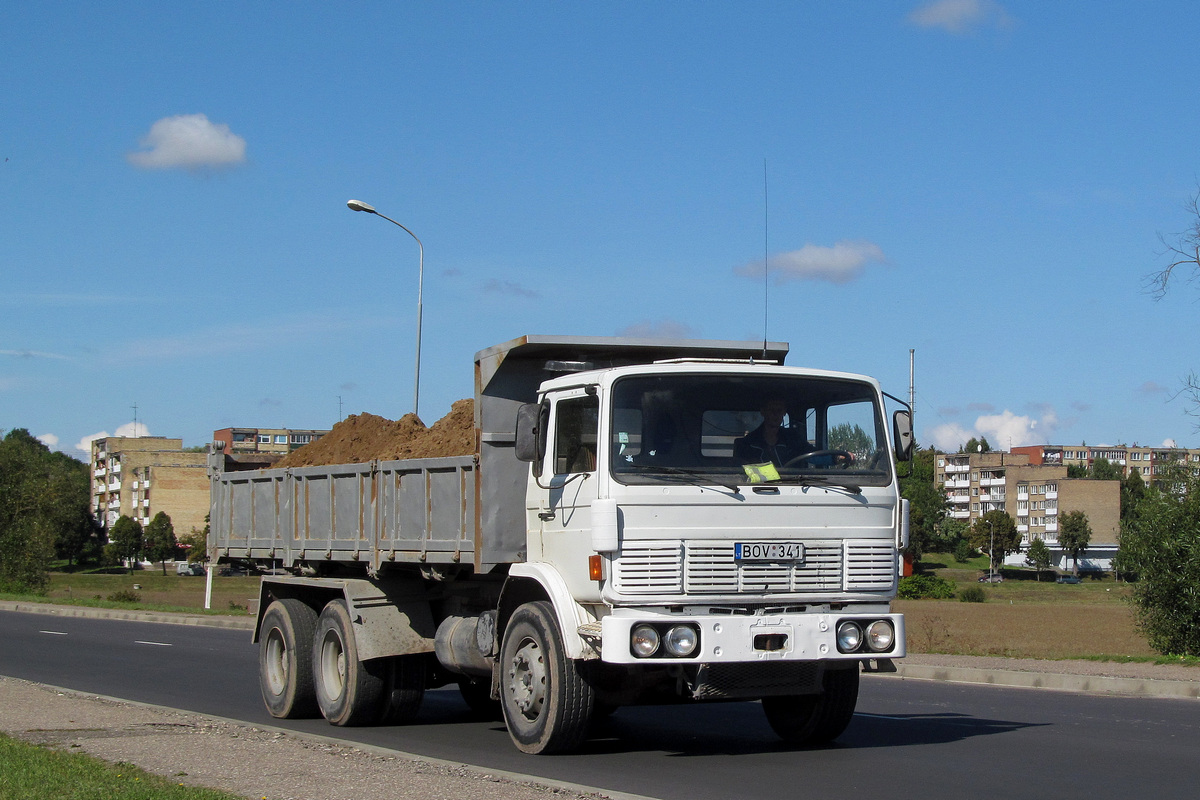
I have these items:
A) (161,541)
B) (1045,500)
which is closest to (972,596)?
(161,541)

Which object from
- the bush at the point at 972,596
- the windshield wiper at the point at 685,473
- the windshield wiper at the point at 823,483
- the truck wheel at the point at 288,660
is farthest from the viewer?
the bush at the point at 972,596

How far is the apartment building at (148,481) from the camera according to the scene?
145 metres

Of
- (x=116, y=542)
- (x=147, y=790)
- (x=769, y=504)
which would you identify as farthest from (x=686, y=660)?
(x=116, y=542)

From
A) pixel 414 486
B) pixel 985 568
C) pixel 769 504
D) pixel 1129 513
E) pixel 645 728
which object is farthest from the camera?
pixel 985 568

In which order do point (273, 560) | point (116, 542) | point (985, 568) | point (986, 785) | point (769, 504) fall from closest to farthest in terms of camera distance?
point (986, 785) < point (769, 504) < point (273, 560) < point (116, 542) < point (985, 568)

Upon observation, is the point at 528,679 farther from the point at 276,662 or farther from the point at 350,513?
the point at 276,662

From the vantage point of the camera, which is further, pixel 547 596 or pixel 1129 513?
pixel 1129 513

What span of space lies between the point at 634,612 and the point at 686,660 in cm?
43

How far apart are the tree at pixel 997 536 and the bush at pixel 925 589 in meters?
A: 63.5

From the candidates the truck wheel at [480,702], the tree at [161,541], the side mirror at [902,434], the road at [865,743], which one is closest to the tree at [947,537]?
the tree at [161,541]

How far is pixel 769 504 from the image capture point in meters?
8.44

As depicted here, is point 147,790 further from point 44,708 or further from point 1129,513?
point 1129,513

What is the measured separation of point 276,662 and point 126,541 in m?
126

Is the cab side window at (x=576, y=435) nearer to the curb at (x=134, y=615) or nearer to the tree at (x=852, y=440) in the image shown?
the tree at (x=852, y=440)
